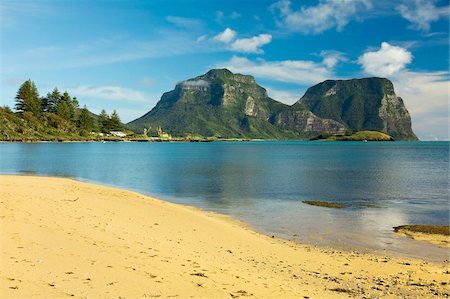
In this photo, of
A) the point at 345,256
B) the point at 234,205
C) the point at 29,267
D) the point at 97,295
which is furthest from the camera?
the point at 234,205

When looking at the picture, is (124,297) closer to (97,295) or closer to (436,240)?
(97,295)

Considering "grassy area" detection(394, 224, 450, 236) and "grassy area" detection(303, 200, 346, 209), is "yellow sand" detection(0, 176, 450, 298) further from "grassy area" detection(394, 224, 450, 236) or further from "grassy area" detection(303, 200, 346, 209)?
"grassy area" detection(303, 200, 346, 209)

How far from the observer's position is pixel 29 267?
39.6 ft

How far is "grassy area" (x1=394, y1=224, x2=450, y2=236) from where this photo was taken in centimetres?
2741

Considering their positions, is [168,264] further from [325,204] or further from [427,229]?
[325,204]

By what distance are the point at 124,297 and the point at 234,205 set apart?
28187 millimetres

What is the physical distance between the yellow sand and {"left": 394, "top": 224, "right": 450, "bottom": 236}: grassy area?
31.7 ft

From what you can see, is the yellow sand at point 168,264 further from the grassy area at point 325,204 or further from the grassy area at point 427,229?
the grassy area at point 325,204

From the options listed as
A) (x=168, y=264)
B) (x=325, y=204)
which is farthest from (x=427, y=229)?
(x=168, y=264)

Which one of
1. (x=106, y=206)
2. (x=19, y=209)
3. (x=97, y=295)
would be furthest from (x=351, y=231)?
(x=19, y=209)

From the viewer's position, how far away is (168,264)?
14.8 meters

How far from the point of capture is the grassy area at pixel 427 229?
27406mm

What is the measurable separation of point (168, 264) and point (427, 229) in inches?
905

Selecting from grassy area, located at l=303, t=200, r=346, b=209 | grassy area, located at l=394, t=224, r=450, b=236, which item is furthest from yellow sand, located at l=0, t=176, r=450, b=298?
grassy area, located at l=303, t=200, r=346, b=209
